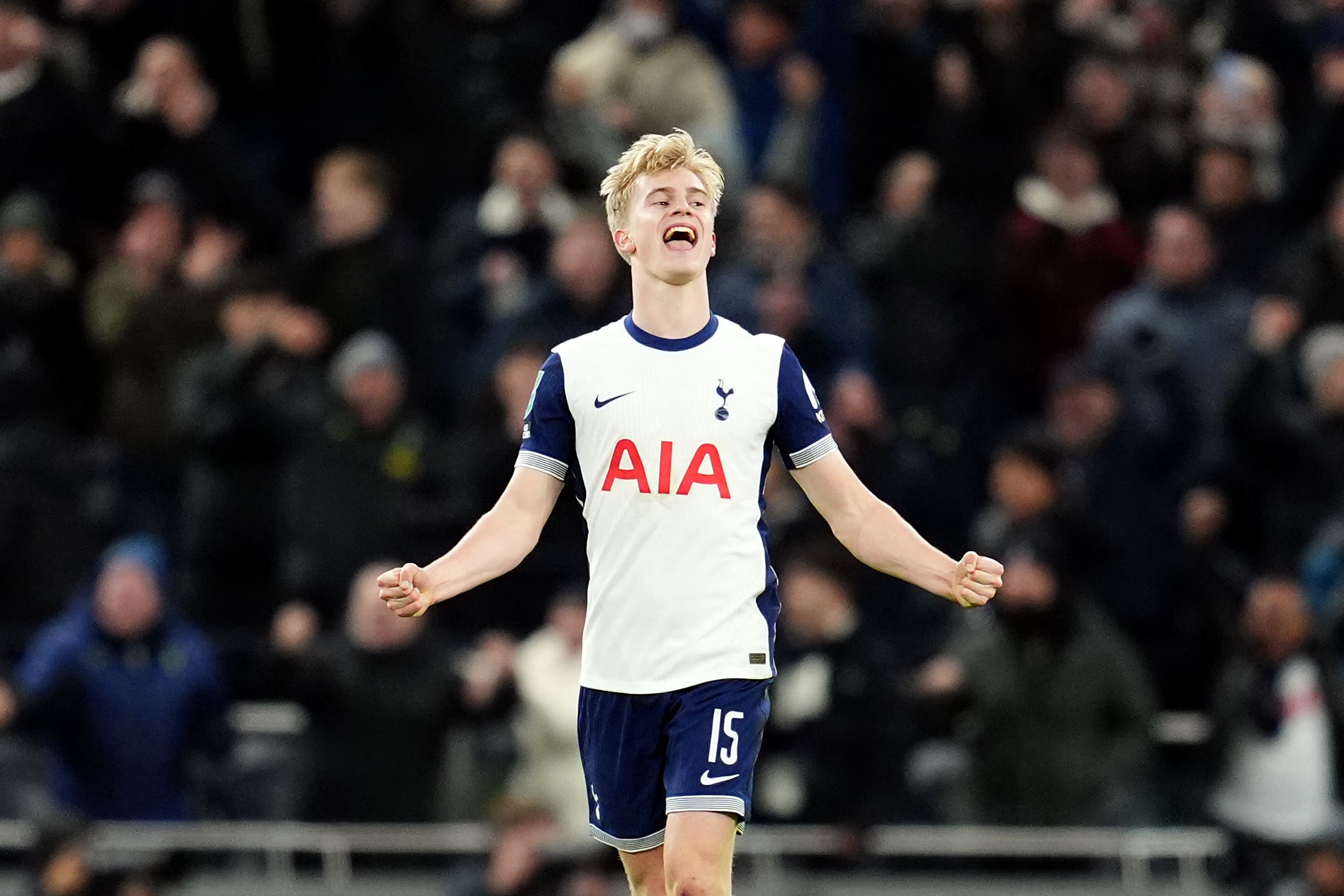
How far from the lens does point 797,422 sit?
25.5 ft

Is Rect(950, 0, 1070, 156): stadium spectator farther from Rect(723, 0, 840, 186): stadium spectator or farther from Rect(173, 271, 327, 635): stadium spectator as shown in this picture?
Rect(173, 271, 327, 635): stadium spectator

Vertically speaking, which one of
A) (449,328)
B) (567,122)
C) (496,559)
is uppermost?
(567,122)

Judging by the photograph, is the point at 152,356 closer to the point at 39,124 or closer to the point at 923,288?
the point at 39,124

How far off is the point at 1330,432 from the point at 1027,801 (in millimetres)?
2622

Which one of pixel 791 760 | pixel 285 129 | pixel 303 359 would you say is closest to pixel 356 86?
pixel 285 129

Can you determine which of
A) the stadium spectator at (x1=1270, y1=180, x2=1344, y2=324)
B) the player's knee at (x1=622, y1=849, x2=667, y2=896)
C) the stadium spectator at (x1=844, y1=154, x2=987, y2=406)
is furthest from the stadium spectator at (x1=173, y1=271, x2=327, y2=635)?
the player's knee at (x1=622, y1=849, x2=667, y2=896)

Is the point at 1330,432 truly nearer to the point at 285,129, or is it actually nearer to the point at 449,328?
the point at 449,328

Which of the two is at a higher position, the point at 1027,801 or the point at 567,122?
the point at 567,122

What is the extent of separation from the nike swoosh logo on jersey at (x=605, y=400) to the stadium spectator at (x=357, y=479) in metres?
5.99

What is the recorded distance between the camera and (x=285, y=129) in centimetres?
1652

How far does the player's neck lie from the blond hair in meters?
0.15

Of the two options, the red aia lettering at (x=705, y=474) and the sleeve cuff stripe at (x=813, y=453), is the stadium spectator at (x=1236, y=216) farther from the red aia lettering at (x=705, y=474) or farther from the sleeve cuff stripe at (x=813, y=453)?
the red aia lettering at (x=705, y=474)

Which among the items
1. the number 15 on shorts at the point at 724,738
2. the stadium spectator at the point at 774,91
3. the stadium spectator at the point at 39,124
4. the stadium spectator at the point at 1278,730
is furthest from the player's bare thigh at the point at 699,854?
the stadium spectator at the point at 39,124

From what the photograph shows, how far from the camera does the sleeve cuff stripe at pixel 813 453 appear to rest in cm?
778
